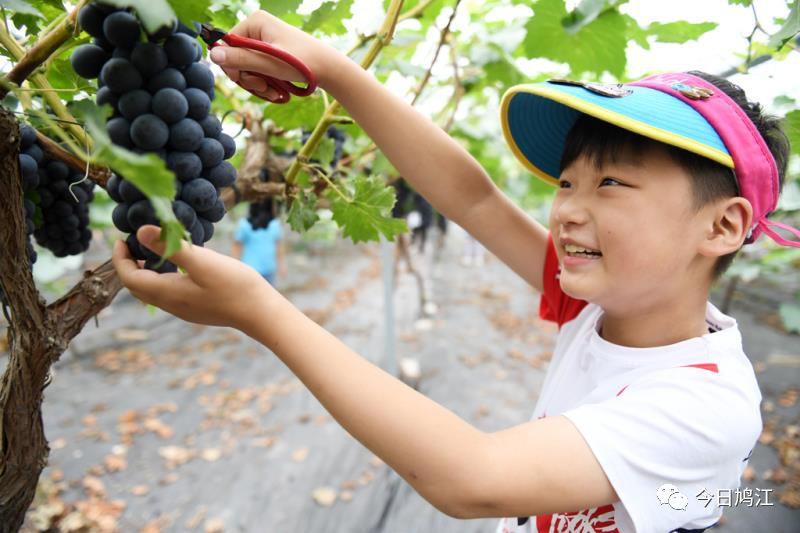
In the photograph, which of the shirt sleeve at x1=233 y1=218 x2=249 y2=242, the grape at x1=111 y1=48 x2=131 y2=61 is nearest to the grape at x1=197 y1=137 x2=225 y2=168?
the grape at x1=111 y1=48 x2=131 y2=61

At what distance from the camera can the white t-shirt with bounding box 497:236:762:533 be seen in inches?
26.1

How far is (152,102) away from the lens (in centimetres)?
57

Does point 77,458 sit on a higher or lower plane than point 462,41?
lower

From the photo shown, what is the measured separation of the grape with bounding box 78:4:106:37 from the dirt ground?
0.46 metres

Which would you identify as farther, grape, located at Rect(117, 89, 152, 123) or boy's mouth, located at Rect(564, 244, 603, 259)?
boy's mouth, located at Rect(564, 244, 603, 259)

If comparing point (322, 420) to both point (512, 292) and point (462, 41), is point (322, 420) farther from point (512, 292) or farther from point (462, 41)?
point (512, 292)

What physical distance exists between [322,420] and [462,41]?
2767 millimetres

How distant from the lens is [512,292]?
7793mm

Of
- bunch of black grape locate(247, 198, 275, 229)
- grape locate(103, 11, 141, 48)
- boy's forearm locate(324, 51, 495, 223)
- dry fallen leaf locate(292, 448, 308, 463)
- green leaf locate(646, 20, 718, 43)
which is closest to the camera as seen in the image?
grape locate(103, 11, 141, 48)

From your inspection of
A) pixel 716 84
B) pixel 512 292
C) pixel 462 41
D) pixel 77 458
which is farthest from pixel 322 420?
pixel 512 292

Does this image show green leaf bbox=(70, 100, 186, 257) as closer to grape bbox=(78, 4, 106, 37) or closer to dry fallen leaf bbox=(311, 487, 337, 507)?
grape bbox=(78, 4, 106, 37)

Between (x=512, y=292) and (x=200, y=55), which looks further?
(x=512, y=292)

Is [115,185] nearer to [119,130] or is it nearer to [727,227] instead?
[119,130]

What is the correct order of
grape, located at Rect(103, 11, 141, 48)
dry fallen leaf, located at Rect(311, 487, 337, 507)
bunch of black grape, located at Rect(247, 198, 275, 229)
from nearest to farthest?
grape, located at Rect(103, 11, 141, 48), bunch of black grape, located at Rect(247, 198, 275, 229), dry fallen leaf, located at Rect(311, 487, 337, 507)
